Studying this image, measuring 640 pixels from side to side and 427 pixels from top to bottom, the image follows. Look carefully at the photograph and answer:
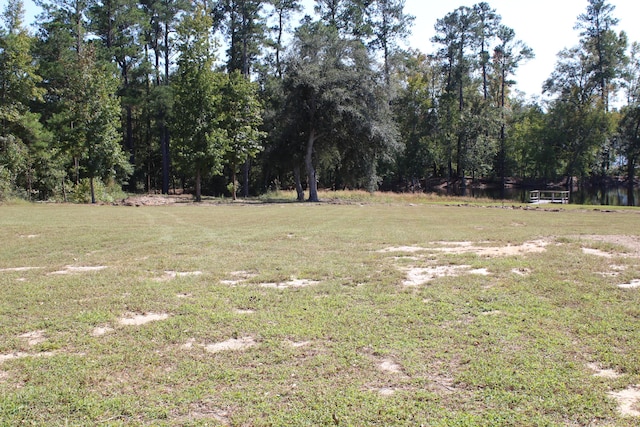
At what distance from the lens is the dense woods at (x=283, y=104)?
30328mm

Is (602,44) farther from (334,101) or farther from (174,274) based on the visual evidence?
(174,274)

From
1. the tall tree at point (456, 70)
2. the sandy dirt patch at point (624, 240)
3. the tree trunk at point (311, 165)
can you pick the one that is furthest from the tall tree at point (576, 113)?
the sandy dirt patch at point (624, 240)

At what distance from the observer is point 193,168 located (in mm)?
30875

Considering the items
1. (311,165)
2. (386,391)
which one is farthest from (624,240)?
(311,165)

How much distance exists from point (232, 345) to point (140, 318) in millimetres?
1455

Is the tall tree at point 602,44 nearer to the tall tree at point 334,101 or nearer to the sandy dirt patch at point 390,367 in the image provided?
the tall tree at point 334,101

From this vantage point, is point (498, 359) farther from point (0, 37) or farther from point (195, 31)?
point (0, 37)

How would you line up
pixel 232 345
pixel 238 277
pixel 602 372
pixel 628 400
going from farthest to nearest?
pixel 238 277 < pixel 232 345 < pixel 602 372 < pixel 628 400

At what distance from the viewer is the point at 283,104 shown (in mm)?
32750

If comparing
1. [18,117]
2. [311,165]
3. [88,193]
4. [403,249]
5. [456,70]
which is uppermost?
[456,70]

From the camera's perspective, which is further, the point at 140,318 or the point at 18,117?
the point at 18,117

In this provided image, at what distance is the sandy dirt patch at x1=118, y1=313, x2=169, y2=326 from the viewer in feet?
16.6

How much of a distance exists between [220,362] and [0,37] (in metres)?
35.7

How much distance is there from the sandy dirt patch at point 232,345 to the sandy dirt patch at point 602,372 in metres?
2.94
